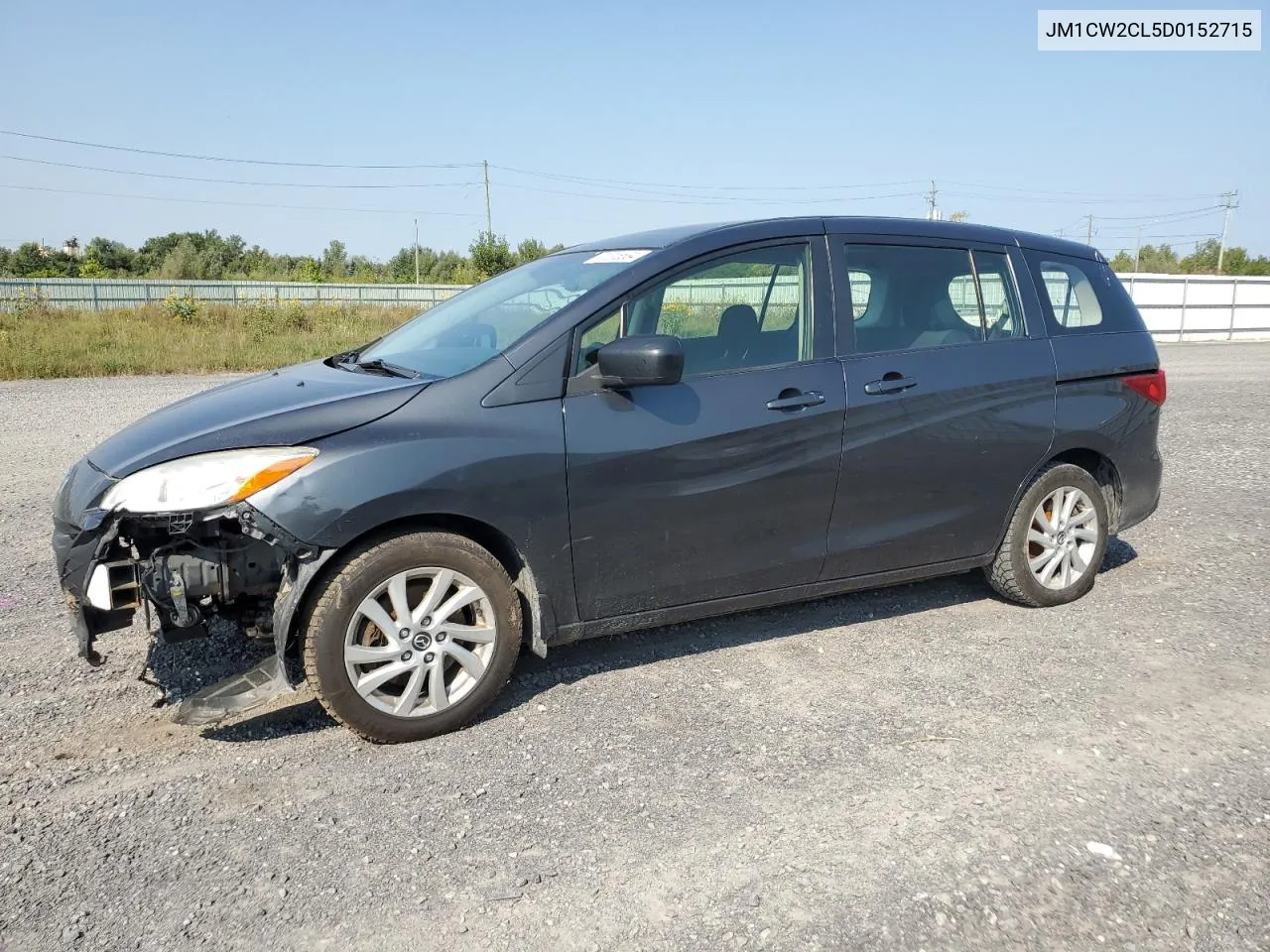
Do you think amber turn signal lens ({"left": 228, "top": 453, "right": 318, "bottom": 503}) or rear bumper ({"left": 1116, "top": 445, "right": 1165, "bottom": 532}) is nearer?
amber turn signal lens ({"left": 228, "top": 453, "right": 318, "bottom": 503})

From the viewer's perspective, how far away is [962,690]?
154 inches

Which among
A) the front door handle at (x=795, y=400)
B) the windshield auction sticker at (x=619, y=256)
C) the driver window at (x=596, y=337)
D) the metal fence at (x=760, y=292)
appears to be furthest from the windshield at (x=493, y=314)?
the front door handle at (x=795, y=400)

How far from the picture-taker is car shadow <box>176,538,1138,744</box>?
11.8ft

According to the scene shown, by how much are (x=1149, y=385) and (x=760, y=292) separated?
234 centimetres

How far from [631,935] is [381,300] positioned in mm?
A: 39373

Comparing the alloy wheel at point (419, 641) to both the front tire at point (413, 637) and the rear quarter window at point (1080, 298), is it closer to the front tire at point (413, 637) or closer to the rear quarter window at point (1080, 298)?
the front tire at point (413, 637)

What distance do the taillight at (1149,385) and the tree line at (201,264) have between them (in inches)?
1853

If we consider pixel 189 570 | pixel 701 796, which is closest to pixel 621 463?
pixel 701 796

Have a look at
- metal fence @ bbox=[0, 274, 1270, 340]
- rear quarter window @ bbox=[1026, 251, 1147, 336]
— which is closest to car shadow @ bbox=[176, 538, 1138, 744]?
rear quarter window @ bbox=[1026, 251, 1147, 336]

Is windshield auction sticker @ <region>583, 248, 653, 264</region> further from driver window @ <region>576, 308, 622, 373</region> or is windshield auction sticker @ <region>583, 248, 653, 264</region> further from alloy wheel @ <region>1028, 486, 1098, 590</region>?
alloy wheel @ <region>1028, 486, 1098, 590</region>

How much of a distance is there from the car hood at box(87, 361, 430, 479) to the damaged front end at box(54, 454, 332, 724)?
0.18m

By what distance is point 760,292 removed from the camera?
4160 mm

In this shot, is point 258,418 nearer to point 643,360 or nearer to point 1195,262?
point 643,360

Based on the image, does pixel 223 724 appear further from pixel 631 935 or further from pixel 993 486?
pixel 993 486
